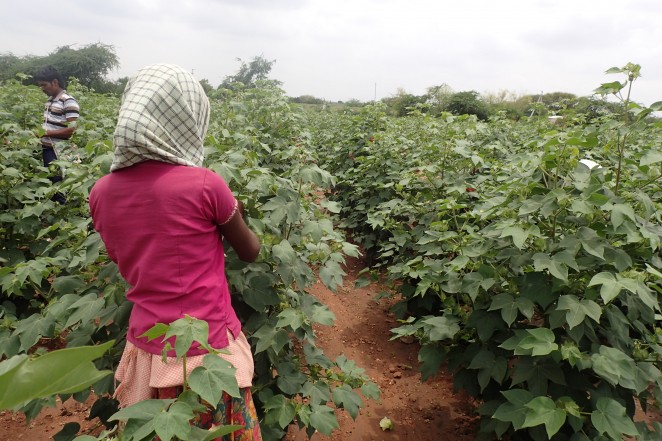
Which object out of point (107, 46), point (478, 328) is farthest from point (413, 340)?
point (107, 46)

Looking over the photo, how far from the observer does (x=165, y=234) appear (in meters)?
1.27

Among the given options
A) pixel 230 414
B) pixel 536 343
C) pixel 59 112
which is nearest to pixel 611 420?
pixel 536 343

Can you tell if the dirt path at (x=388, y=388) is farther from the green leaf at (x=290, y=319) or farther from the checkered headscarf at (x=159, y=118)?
the checkered headscarf at (x=159, y=118)

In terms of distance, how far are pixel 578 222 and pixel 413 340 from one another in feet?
7.61

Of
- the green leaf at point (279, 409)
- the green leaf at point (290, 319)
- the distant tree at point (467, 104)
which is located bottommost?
the green leaf at point (279, 409)

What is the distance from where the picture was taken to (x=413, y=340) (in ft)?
12.9

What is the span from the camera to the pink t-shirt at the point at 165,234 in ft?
4.11

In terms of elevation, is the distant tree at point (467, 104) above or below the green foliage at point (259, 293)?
above

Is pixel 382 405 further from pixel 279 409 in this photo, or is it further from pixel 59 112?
pixel 59 112

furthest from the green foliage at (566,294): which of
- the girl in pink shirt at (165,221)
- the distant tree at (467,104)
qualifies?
the distant tree at (467,104)

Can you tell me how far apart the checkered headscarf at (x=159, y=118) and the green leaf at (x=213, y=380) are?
0.62 meters

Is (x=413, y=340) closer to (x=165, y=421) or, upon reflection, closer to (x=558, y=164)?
(x=558, y=164)

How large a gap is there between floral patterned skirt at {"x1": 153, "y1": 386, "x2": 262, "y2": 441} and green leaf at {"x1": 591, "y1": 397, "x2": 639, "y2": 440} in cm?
139

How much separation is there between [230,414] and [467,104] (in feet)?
83.7
